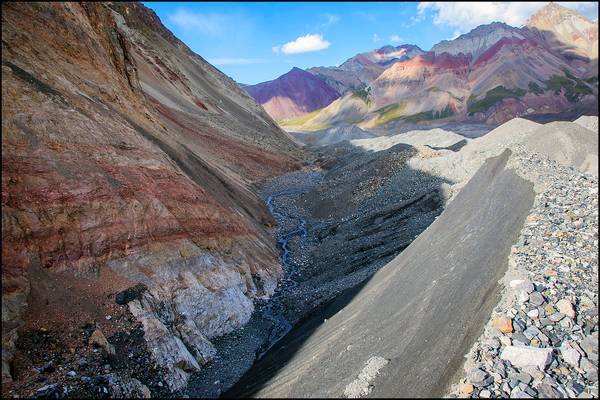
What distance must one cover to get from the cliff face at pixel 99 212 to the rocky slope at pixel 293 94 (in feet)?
454

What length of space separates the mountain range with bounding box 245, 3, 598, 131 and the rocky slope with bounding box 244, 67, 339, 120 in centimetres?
1951

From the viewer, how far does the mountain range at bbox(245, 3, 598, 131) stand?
249 ft

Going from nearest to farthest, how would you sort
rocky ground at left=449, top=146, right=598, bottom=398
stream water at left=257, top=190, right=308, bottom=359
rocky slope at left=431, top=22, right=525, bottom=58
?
rocky ground at left=449, top=146, right=598, bottom=398 < stream water at left=257, top=190, right=308, bottom=359 < rocky slope at left=431, top=22, right=525, bottom=58

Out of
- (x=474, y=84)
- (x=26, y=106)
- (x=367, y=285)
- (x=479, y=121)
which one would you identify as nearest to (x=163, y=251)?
(x=26, y=106)

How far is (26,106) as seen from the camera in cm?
941

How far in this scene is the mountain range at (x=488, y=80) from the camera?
2990 inches

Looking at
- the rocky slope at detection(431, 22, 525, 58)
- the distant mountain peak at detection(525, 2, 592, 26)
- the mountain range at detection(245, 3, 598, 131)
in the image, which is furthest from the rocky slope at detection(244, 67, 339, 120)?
the distant mountain peak at detection(525, 2, 592, 26)

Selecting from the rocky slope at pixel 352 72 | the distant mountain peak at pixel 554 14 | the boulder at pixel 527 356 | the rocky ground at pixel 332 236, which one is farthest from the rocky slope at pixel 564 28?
the boulder at pixel 527 356

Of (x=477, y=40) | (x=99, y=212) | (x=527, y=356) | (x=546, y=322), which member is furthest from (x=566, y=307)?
(x=477, y=40)

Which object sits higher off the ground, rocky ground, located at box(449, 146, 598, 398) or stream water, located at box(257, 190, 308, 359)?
rocky ground, located at box(449, 146, 598, 398)

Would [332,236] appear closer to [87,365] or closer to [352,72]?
[87,365]

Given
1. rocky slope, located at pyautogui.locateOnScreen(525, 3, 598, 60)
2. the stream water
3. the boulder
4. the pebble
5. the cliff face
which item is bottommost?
the stream water

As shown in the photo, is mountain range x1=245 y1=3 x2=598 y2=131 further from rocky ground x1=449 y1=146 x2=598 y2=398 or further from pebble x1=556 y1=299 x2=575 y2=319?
pebble x1=556 y1=299 x2=575 y2=319

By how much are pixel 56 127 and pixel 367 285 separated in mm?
8964
